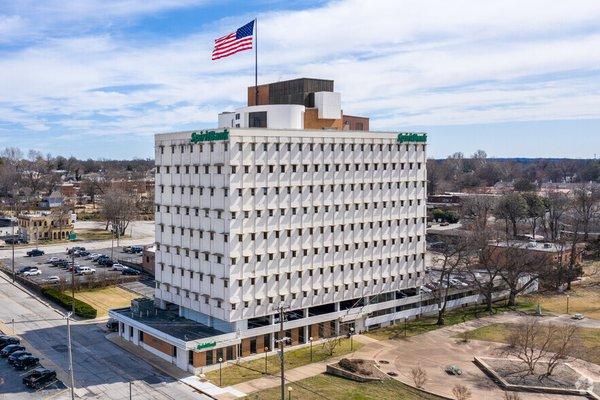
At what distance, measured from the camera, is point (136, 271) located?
113m

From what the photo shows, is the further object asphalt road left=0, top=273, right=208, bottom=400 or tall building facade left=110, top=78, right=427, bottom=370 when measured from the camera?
tall building facade left=110, top=78, right=427, bottom=370

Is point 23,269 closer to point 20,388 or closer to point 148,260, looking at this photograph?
point 148,260

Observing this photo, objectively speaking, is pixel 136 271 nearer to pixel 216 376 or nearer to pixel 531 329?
pixel 216 376

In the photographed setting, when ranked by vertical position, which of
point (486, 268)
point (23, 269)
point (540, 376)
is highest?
point (486, 268)

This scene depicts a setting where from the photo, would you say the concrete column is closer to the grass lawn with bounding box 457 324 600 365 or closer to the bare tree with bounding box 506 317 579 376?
the bare tree with bounding box 506 317 579 376

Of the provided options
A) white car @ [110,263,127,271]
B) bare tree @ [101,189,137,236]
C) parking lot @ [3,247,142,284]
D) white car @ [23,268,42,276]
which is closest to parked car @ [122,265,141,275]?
parking lot @ [3,247,142,284]

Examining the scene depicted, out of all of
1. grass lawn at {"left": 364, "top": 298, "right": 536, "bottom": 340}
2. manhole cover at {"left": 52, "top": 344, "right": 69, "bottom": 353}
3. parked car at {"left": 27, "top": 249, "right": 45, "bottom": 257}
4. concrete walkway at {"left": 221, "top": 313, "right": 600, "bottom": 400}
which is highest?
parked car at {"left": 27, "top": 249, "right": 45, "bottom": 257}

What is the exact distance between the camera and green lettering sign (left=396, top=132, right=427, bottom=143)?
82438 mm

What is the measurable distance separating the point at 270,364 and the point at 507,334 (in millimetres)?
32226

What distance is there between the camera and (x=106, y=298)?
3728 inches

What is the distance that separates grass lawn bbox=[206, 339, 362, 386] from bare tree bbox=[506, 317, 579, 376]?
1849 centimetres

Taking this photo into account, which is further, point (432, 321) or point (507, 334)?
point (432, 321)

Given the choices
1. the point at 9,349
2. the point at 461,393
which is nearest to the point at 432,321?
the point at 461,393

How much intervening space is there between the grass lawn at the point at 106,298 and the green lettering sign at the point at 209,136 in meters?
32.6
